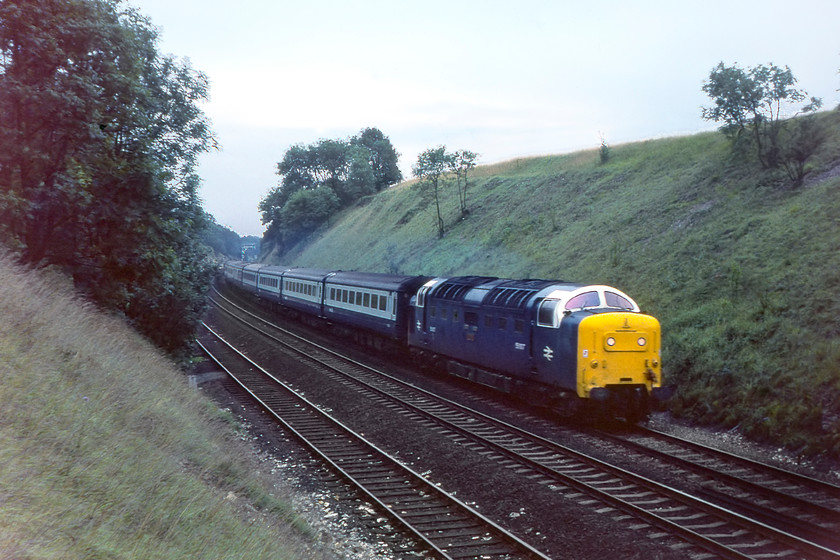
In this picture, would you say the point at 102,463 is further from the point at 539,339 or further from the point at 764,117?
A: the point at 764,117

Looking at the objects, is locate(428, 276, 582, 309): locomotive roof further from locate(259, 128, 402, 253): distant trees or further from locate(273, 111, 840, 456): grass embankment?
locate(259, 128, 402, 253): distant trees

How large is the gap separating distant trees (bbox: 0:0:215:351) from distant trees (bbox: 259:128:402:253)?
2663 inches

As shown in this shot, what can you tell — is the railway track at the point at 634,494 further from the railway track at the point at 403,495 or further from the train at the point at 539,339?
the railway track at the point at 403,495

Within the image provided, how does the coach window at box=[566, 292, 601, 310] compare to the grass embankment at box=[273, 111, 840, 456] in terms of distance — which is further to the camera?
the coach window at box=[566, 292, 601, 310]

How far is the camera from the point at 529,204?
45312 millimetres

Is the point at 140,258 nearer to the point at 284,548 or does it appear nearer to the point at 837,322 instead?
the point at 284,548

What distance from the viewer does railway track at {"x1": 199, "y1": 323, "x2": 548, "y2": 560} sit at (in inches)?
347

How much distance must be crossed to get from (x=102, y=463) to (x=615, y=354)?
10.4 meters

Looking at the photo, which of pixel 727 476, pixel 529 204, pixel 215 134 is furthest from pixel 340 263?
pixel 727 476

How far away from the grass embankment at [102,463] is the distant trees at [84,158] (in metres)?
3.08

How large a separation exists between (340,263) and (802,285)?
53.2 meters

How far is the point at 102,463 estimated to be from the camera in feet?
22.6

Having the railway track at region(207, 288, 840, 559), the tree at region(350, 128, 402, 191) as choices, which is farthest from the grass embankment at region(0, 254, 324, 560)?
the tree at region(350, 128, 402, 191)

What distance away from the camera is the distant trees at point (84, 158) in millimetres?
14391
